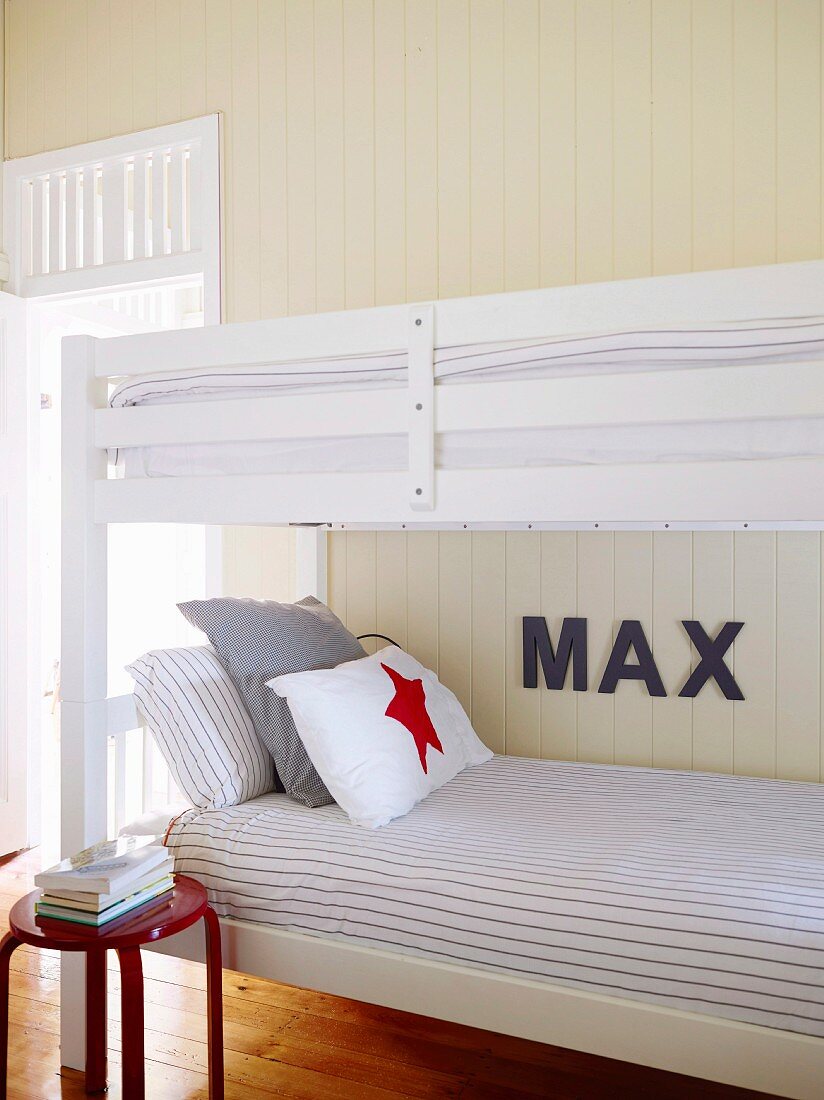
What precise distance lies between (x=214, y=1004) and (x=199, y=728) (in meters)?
0.49

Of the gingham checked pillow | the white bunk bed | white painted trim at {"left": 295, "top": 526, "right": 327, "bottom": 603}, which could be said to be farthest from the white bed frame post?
white painted trim at {"left": 295, "top": 526, "right": 327, "bottom": 603}

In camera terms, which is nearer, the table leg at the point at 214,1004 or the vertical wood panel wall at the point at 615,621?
the table leg at the point at 214,1004

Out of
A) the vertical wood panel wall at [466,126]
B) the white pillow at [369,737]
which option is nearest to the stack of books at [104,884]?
the white pillow at [369,737]

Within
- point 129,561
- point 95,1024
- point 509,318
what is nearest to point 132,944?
point 95,1024

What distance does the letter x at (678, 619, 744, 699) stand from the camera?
7.26 feet

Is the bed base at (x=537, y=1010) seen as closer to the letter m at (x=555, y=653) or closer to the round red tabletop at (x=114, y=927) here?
the round red tabletop at (x=114, y=927)

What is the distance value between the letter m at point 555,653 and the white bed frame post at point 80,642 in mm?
1104

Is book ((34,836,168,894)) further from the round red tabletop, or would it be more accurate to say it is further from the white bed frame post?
the white bed frame post

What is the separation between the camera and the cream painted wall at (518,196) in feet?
7.16

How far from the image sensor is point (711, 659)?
2232 millimetres

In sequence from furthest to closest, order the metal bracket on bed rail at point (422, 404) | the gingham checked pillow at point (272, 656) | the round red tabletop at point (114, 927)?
the gingham checked pillow at point (272, 656) → the metal bracket on bed rail at point (422, 404) → the round red tabletop at point (114, 927)

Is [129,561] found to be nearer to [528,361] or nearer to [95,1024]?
[95,1024]

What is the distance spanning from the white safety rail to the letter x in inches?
67.9

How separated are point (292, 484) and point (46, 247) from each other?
6.58 ft
